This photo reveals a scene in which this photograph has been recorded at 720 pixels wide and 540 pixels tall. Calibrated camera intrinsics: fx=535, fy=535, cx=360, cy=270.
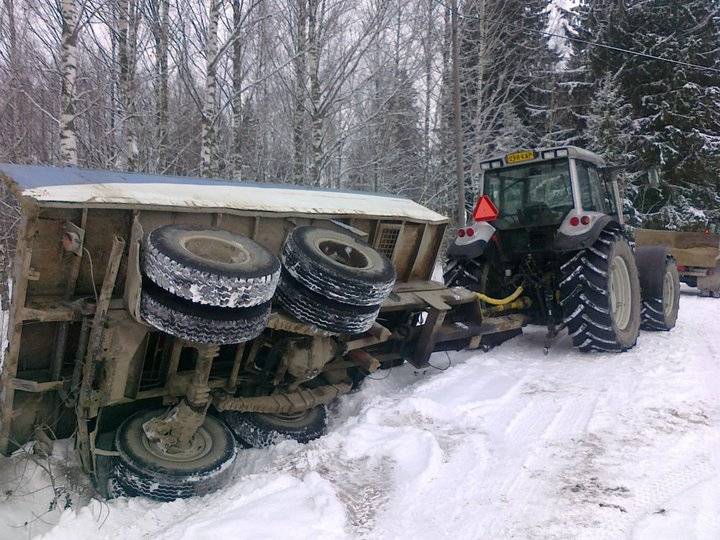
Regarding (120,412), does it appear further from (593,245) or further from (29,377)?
(593,245)

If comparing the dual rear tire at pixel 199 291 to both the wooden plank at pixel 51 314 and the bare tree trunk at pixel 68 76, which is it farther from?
the bare tree trunk at pixel 68 76

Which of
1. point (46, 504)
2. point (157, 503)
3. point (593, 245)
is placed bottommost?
point (46, 504)

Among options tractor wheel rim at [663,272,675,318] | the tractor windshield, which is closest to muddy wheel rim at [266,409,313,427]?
the tractor windshield

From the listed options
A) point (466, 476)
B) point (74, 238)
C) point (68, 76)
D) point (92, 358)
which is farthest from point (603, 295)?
point (68, 76)

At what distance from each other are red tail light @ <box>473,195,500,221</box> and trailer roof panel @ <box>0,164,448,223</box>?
1.57 metres

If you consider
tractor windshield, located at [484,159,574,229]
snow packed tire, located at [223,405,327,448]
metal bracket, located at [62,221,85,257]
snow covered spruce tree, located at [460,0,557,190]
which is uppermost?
snow covered spruce tree, located at [460,0,557,190]

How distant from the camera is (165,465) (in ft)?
11.3

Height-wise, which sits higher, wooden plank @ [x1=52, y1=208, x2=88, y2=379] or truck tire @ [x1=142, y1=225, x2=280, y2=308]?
truck tire @ [x1=142, y1=225, x2=280, y2=308]

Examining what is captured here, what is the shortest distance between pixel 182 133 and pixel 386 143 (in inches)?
280

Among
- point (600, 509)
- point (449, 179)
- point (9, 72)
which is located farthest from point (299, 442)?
point (449, 179)

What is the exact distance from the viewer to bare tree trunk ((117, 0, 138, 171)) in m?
9.94

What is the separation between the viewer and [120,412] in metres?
4.02

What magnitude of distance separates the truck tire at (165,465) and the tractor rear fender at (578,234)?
4164mm

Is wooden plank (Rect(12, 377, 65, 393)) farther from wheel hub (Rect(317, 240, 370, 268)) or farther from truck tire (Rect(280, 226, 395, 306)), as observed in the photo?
wheel hub (Rect(317, 240, 370, 268))
